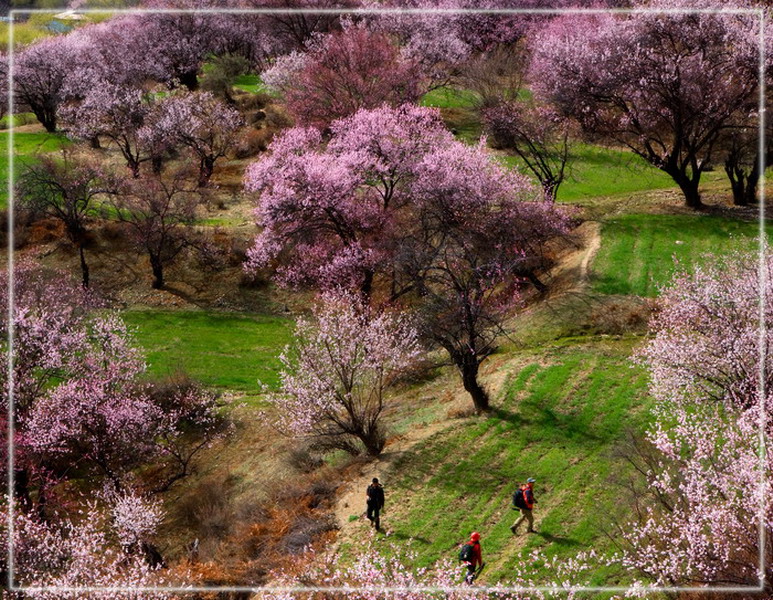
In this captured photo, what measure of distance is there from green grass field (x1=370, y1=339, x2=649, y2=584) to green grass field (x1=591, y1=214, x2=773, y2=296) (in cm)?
604

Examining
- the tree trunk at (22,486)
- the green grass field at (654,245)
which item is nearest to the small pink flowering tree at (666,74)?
the green grass field at (654,245)

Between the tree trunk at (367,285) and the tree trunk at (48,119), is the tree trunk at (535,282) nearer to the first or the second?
the tree trunk at (367,285)

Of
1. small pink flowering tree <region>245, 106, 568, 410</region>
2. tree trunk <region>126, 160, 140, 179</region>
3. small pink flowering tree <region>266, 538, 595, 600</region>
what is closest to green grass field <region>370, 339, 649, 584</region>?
small pink flowering tree <region>266, 538, 595, 600</region>

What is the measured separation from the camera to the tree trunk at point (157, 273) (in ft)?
148

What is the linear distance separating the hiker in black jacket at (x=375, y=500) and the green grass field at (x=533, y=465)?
2.65 feet

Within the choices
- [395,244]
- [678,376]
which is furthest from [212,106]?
[678,376]

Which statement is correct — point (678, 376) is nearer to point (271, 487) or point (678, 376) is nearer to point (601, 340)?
point (601, 340)

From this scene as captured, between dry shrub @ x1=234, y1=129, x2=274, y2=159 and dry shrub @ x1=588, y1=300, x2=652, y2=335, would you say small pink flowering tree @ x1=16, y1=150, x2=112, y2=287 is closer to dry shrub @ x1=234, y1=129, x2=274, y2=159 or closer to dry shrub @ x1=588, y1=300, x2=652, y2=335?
dry shrub @ x1=234, y1=129, x2=274, y2=159

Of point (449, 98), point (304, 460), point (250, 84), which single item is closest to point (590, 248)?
point (304, 460)

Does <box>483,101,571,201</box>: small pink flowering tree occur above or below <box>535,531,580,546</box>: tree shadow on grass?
above

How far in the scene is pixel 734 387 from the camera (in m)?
21.7

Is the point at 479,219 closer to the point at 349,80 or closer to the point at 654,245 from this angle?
the point at 654,245

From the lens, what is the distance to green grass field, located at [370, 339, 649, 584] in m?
21.1

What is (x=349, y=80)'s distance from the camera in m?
56.4
